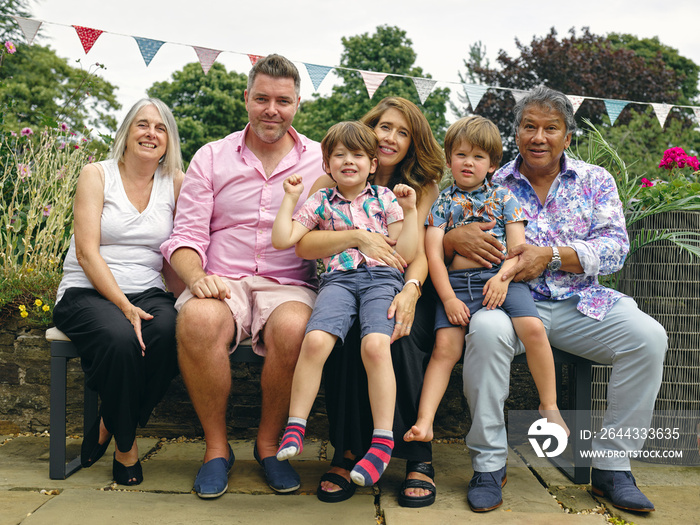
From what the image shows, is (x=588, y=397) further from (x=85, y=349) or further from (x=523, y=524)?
(x=85, y=349)

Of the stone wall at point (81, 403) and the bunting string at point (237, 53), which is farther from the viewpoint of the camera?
the bunting string at point (237, 53)

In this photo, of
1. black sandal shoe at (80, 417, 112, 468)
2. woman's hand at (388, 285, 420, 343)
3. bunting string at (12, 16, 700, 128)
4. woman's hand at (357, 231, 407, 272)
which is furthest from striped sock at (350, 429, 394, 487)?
bunting string at (12, 16, 700, 128)

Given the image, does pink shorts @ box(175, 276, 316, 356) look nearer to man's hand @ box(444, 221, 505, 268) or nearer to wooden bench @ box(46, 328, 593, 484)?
wooden bench @ box(46, 328, 593, 484)

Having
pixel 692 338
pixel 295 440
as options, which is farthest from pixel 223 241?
pixel 692 338

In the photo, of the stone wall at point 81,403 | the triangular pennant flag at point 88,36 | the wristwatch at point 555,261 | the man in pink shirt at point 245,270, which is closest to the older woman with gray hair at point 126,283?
the man in pink shirt at point 245,270

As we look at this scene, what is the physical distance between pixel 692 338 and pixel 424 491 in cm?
153

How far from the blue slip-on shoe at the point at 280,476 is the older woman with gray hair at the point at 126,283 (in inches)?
20.6

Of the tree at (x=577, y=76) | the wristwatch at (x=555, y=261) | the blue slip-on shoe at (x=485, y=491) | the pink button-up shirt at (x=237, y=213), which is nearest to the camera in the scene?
the blue slip-on shoe at (x=485, y=491)

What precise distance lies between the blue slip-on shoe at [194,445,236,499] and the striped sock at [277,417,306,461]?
0.35 metres

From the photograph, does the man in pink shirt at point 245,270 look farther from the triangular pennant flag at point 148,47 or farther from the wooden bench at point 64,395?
the triangular pennant flag at point 148,47

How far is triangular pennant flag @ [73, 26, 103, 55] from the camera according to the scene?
14.4 ft

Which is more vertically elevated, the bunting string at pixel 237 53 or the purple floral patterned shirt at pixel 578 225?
the bunting string at pixel 237 53

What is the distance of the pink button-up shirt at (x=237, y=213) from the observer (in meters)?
2.74

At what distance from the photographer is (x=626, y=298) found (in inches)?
100.0
